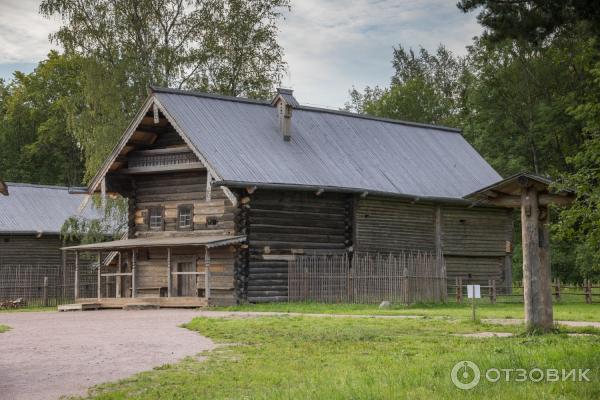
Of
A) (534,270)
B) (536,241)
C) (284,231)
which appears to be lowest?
(534,270)

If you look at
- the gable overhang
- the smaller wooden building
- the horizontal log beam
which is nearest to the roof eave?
the gable overhang

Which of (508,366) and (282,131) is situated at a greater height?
(282,131)

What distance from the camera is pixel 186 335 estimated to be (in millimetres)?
21266

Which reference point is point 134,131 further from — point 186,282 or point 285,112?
point 285,112

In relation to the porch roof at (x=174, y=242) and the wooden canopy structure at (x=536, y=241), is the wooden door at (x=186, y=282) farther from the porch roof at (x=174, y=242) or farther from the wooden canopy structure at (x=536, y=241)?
the wooden canopy structure at (x=536, y=241)

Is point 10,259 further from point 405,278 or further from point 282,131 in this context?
point 405,278

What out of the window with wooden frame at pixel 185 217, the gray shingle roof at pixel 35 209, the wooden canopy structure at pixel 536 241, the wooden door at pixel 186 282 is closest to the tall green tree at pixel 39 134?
the gray shingle roof at pixel 35 209

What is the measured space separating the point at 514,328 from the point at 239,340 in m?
5.77

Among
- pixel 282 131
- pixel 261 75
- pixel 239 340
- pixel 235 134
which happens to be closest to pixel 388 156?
pixel 282 131

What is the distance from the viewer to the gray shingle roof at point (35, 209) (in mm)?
49781

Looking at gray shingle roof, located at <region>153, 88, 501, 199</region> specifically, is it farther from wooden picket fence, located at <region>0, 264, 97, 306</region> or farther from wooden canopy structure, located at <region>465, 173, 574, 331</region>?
wooden canopy structure, located at <region>465, 173, 574, 331</region>
